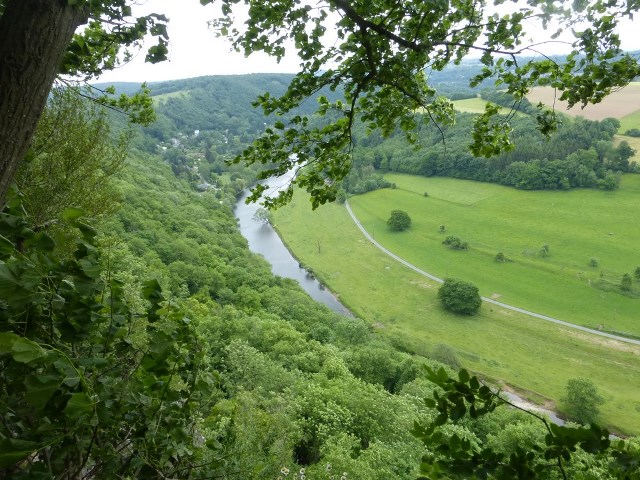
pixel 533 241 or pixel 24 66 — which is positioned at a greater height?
pixel 24 66

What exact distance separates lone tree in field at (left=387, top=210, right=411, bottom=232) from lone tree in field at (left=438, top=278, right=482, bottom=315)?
53.5 feet

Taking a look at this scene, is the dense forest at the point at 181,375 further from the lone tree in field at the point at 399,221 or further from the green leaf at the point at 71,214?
the lone tree in field at the point at 399,221

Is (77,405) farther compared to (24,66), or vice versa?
(24,66)

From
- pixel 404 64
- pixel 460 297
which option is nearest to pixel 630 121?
pixel 460 297

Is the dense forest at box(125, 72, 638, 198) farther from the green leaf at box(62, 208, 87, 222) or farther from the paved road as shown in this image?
the green leaf at box(62, 208, 87, 222)

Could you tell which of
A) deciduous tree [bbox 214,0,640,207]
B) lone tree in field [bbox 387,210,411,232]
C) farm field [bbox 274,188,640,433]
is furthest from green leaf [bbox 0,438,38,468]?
lone tree in field [bbox 387,210,411,232]

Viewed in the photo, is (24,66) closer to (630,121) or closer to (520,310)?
(520,310)

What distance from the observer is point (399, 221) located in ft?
177

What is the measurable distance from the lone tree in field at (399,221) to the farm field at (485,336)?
6.14m

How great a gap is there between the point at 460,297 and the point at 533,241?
1778 centimetres

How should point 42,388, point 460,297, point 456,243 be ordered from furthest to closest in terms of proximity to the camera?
point 456,243 → point 460,297 → point 42,388

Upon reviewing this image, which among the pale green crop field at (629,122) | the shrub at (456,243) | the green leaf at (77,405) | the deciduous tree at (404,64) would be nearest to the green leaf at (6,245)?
the green leaf at (77,405)

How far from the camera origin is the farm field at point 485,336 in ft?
90.3

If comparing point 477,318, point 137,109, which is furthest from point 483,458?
point 477,318
